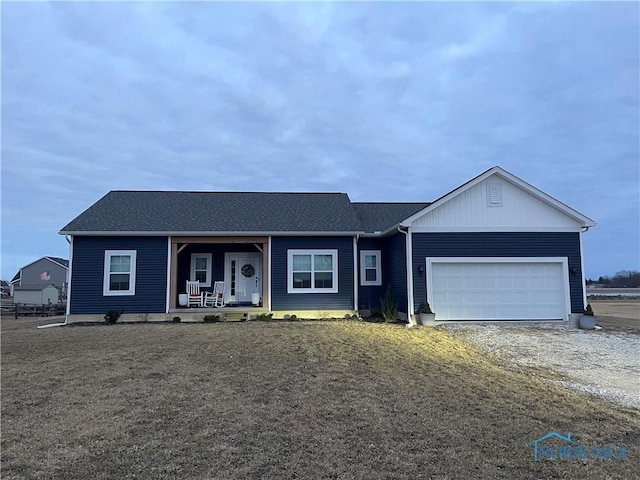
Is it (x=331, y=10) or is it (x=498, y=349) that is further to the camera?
(x=331, y=10)

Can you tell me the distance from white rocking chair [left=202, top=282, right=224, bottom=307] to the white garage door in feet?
24.6

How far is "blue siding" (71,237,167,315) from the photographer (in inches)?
542

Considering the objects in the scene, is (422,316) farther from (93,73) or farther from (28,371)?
(93,73)

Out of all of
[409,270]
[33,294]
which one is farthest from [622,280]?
[33,294]

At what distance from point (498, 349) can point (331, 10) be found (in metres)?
11.3

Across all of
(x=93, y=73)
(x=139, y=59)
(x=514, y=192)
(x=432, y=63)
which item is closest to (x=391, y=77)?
(x=432, y=63)

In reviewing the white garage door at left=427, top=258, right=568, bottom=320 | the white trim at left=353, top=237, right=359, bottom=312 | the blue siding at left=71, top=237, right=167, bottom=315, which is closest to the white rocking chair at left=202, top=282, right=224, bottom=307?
the blue siding at left=71, top=237, right=167, bottom=315

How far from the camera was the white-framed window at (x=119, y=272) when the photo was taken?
13.9m

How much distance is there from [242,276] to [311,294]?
11.3 feet

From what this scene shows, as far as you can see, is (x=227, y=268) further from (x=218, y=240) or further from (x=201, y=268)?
(x=218, y=240)

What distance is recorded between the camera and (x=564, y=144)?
112 feet

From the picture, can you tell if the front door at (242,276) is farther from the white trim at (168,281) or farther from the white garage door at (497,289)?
the white garage door at (497,289)

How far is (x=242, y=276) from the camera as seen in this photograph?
1627 centimetres

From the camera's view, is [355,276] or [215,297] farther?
[215,297]
